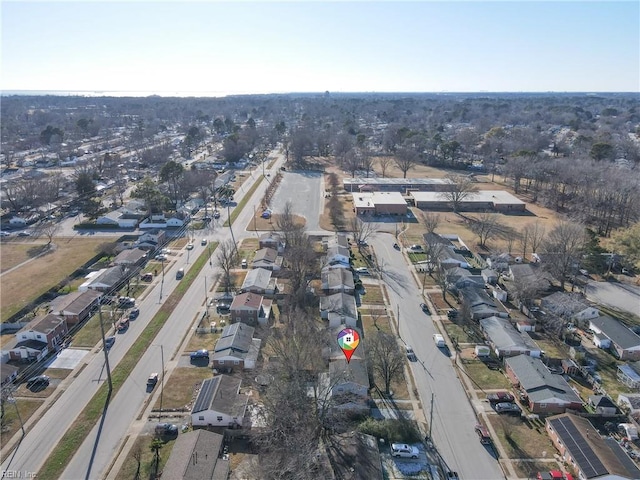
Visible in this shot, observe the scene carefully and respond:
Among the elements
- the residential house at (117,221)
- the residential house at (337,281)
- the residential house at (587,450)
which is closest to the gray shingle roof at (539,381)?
the residential house at (587,450)

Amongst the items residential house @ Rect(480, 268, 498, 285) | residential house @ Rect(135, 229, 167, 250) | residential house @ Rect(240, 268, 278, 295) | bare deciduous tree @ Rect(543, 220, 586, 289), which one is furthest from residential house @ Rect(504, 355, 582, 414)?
residential house @ Rect(135, 229, 167, 250)

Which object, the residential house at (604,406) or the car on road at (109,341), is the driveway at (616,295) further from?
the car on road at (109,341)

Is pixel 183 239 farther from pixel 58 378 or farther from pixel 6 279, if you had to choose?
pixel 58 378

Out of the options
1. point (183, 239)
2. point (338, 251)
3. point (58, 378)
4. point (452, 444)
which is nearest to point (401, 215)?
point (338, 251)

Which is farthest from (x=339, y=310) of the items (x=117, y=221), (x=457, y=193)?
(x=457, y=193)

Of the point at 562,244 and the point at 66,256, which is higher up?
the point at 562,244

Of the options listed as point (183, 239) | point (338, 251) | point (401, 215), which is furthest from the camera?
point (401, 215)

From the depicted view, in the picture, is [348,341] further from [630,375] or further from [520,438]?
[630,375]
